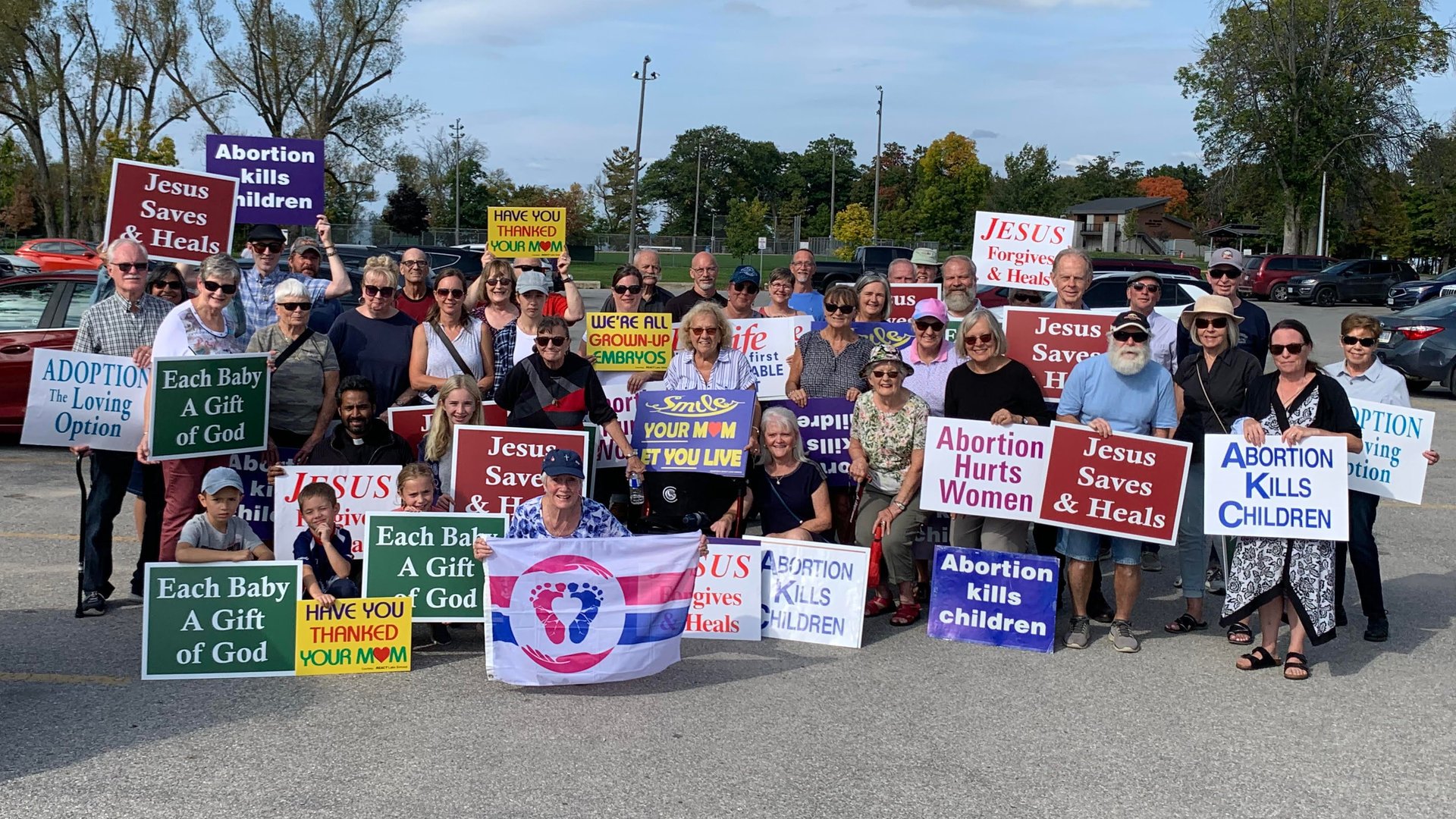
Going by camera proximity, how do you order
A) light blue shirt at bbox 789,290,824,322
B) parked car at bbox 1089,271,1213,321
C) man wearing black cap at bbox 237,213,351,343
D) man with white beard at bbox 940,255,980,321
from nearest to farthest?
man wearing black cap at bbox 237,213,351,343, man with white beard at bbox 940,255,980,321, light blue shirt at bbox 789,290,824,322, parked car at bbox 1089,271,1213,321

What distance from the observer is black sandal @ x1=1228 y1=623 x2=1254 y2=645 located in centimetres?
719

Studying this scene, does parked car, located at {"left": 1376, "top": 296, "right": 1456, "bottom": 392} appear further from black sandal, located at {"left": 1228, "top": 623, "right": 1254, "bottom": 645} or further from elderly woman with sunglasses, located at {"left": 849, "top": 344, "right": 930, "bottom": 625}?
elderly woman with sunglasses, located at {"left": 849, "top": 344, "right": 930, "bottom": 625}

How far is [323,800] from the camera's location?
477cm

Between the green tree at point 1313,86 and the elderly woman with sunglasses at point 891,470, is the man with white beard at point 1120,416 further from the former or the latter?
the green tree at point 1313,86

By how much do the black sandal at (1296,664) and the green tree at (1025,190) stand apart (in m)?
70.0

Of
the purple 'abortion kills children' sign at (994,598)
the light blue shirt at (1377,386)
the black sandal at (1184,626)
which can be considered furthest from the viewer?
the light blue shirt at (1377,386)

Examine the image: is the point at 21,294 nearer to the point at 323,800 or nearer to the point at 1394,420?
the point at 323,800

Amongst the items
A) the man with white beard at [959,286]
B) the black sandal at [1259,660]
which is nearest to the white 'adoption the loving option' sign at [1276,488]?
the black sandal at [1259,660]

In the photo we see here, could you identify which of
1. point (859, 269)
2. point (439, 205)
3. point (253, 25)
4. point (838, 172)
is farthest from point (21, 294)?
point (838, 172)

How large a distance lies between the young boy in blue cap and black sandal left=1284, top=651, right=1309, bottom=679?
212 inches

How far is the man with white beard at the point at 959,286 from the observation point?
9492 mm

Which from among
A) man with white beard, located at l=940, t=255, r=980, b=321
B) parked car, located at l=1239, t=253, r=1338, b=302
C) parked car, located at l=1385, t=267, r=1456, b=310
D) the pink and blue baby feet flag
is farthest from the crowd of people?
parked car, located at l=1239, t=253, r=1338, b=302

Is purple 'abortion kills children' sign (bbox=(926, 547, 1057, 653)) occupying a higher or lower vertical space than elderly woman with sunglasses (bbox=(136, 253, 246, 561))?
lower

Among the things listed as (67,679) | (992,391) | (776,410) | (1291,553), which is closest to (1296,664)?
(1291,553)
